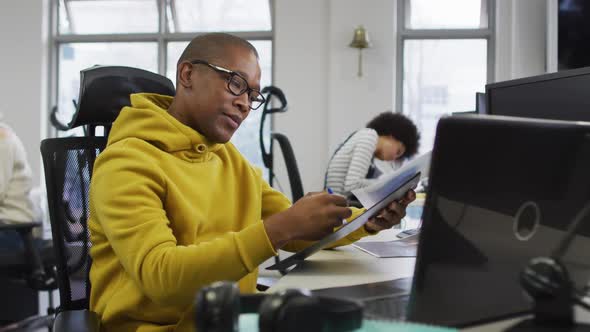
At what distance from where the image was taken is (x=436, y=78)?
525cm

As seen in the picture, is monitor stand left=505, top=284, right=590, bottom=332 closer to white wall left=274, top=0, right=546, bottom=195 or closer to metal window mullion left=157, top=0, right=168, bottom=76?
white wall left=274, top=0, right=546, bottom=195

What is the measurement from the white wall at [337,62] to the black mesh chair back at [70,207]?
12.0ft

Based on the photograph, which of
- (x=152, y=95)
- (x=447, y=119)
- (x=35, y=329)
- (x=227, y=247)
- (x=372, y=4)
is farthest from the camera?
(x=372, y=4)

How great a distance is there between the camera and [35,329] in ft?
9.27

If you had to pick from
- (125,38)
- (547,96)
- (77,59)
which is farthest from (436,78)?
(547,96)

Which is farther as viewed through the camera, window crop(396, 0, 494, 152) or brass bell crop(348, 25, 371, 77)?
window crop(396, 0, 494, 152)

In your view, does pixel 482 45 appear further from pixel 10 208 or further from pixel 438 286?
pixel 438 286

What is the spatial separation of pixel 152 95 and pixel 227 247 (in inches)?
21.4

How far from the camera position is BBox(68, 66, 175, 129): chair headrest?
1.41 meters

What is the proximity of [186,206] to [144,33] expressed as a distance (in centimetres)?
465

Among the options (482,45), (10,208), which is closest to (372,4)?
(482,45)

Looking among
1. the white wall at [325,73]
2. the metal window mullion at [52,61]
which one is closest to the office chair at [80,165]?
the white wall at [325,73]

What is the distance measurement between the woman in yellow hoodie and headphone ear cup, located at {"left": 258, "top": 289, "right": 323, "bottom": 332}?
0.40m

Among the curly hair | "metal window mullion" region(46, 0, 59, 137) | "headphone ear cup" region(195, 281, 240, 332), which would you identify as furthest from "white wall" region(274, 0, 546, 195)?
"headphone ear cup" region(195, 281, 240, 332)
